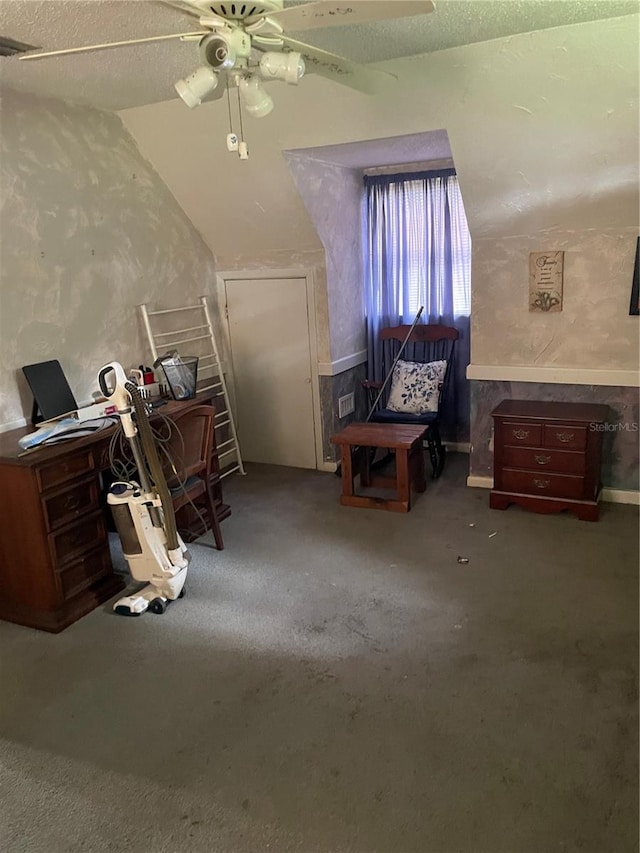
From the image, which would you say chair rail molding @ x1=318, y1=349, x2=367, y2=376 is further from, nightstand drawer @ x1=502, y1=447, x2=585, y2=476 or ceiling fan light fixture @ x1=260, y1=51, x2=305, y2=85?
ceiling fan light fixture @ x1=260, y1=51, x2=305, y2=85

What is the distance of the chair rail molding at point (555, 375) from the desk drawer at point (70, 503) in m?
2.50

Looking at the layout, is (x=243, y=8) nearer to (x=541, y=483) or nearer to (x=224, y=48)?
(x=224, y=48)

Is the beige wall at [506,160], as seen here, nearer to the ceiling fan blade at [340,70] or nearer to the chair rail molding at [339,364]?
the ceiling fan blade at [340,70]

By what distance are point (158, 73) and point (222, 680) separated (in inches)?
112

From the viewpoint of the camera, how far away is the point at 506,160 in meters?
3.67

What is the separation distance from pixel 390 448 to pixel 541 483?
0.95 meters

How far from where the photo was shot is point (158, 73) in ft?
10.7

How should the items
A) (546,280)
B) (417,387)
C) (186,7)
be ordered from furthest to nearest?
(417,387) → (546,280) → (186,7)

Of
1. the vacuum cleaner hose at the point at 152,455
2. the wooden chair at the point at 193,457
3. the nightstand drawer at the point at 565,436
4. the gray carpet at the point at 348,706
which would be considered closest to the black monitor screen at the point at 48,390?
the wooden chair at the point at 193,457

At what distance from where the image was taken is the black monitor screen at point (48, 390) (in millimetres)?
3574

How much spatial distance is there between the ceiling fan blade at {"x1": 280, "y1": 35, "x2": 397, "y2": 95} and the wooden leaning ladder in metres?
2.07

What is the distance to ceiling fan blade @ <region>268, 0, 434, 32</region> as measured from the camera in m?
1.89

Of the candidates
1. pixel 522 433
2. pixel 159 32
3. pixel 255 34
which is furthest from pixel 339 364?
pixel 255 34

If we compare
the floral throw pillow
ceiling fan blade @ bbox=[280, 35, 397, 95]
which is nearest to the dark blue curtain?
the floral throw pillow
